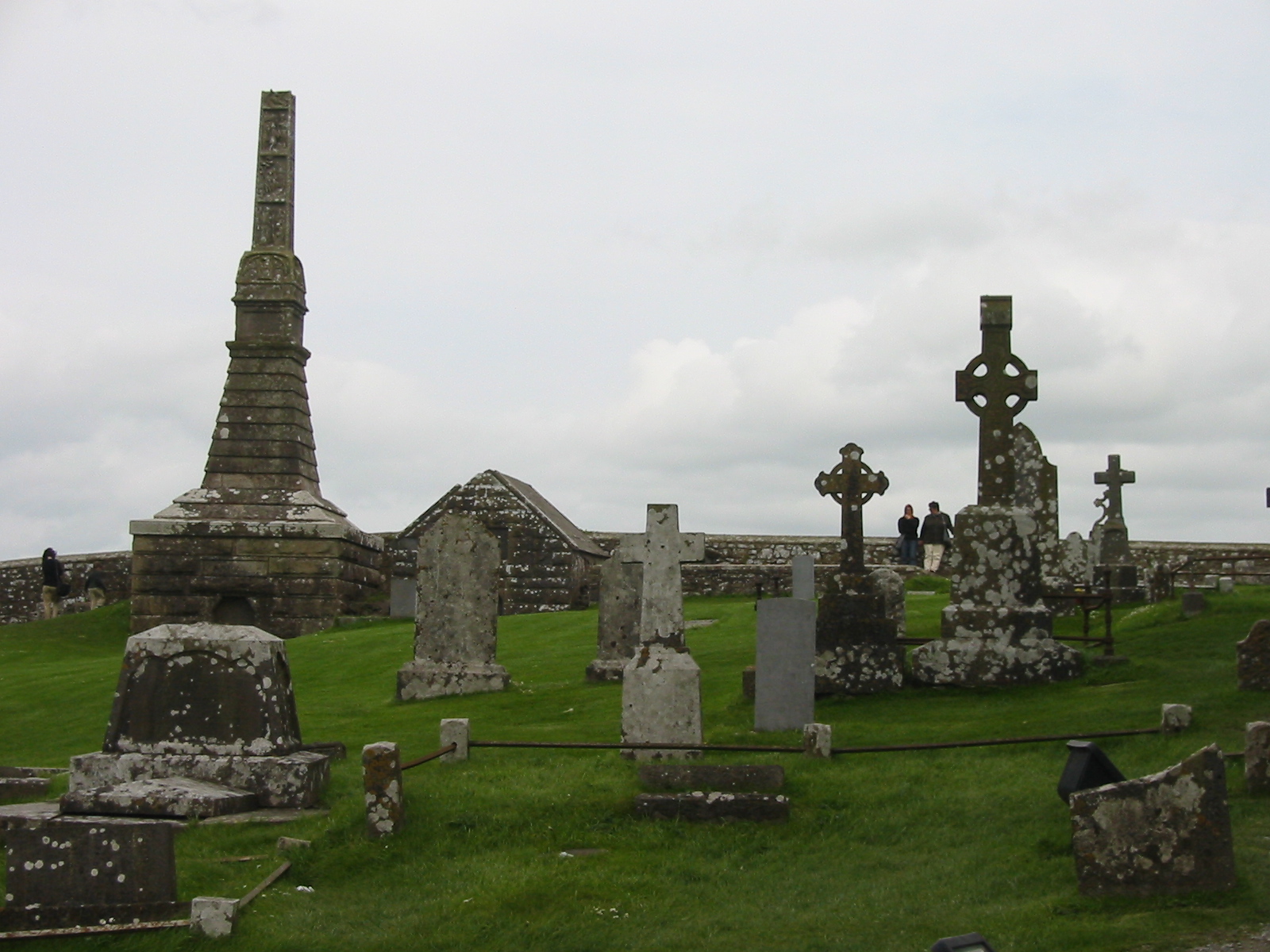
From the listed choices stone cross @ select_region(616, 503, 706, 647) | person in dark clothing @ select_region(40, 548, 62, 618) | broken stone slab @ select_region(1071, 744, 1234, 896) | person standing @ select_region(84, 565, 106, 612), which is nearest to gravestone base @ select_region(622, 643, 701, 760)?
stone cross @ select_region(616, 503, 706, 647)

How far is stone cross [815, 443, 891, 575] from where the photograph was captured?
16.6 metres

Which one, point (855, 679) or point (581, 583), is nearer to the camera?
point (855, 679)

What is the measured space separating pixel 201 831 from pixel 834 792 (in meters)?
4.32

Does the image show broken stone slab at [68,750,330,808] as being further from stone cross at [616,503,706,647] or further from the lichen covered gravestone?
the lichen covered gravestone

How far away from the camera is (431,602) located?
60.5 ft

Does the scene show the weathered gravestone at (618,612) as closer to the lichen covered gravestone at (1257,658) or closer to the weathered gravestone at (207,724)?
the weathered gravestone at (207,724)

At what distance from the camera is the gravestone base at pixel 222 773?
35.8 ft

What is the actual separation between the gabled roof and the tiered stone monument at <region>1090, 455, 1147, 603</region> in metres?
10.2

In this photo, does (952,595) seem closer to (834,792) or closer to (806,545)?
(834,792)

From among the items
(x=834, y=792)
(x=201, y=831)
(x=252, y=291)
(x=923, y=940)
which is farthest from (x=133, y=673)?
(x=252, y=291)

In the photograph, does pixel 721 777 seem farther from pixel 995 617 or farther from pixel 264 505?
pixel 264 505

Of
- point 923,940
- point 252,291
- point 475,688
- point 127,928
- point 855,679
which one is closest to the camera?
point 923,940

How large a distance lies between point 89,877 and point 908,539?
2392cm

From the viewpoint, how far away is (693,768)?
34.1ft
